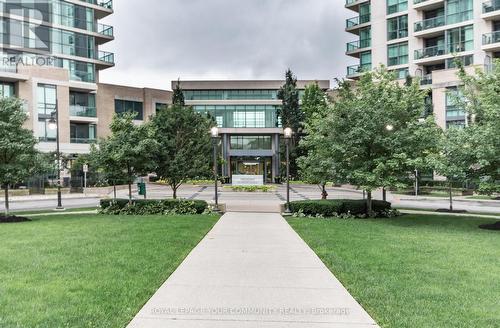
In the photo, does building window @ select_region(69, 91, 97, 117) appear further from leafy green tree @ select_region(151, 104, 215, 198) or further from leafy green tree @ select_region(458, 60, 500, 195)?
leafy green tree @ select_region(458, 60, 500, 195)

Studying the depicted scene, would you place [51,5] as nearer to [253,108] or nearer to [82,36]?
[82,36]

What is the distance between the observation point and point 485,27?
148 feet

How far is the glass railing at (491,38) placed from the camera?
145 feet

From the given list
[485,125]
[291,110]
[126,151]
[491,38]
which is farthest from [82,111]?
[485,125]

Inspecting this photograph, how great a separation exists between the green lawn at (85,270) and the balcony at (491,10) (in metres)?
41.2

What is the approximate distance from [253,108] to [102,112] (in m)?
22.4

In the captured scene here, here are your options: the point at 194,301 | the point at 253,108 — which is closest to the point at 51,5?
the point at 253,108

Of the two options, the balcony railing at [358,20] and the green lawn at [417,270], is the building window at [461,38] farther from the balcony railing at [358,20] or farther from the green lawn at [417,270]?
the green lawn at [417,270]

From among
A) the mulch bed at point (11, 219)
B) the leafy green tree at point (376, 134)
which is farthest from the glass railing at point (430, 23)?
the mulch bed at point (11, 219)

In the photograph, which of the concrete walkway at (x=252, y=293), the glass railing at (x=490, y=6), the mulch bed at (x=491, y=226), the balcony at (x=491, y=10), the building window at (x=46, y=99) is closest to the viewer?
the concrete walkway at (x=252, y=293)

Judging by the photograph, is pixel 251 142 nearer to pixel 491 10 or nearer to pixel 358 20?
pixel 358 20

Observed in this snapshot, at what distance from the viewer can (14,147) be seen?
1898cm

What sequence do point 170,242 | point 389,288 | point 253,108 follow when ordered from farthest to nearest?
point 253,108 < point 170,242 < point 389,288

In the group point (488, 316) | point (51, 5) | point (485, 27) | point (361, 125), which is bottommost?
point (488, 316)
